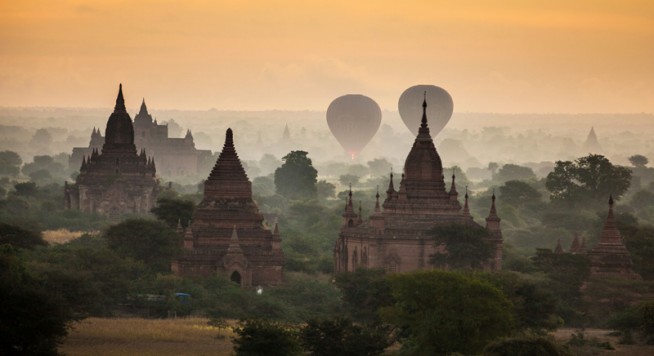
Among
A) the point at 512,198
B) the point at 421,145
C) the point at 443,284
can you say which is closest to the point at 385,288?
the point at 443,284

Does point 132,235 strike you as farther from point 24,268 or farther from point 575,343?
point 575,343

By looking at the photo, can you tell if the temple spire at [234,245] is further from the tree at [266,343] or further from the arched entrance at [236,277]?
the tree at [266,343]

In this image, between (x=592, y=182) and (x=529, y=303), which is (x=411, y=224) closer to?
(x=529, y=303)

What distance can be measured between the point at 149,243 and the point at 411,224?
11947 millimetres

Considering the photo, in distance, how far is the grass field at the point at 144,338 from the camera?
66.7 meters

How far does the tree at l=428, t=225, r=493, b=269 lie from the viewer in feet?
280

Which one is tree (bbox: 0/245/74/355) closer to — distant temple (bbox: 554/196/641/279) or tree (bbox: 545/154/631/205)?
distant temple (bbox: 554/196/641/279)

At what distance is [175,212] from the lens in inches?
3942

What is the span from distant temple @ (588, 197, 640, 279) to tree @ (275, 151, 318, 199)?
75247 mm

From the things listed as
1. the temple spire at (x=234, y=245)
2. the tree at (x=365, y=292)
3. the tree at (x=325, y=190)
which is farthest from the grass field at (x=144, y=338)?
the tree at (x=325, y=190)

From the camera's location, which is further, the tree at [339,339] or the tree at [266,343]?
the tree at [339,339]

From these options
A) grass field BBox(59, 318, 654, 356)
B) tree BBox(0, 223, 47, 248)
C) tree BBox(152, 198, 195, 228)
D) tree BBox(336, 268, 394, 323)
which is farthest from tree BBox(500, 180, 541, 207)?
grass field BBox(59, 318, 654, 356)

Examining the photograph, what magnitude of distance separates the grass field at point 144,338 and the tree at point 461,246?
14.7 metres

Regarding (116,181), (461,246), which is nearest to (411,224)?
(461,246)
